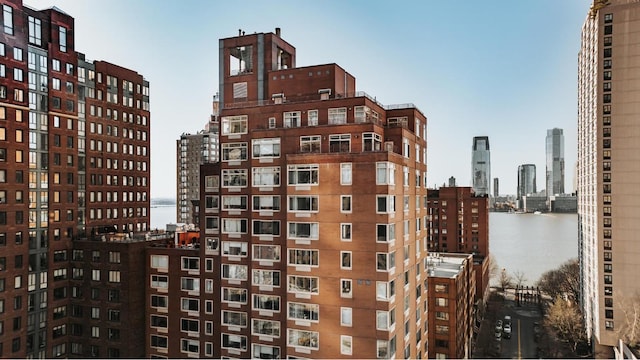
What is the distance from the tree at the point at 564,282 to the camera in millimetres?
103562

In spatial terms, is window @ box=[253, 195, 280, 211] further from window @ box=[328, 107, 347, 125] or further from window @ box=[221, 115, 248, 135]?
window @ box=[328, 107, 347, 125]

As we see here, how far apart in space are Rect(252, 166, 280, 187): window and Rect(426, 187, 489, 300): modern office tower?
309 ft

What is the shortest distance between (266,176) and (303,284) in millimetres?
9839

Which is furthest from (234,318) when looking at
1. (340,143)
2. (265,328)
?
(340,143)

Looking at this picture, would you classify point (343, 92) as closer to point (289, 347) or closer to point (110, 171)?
point (289, 347)

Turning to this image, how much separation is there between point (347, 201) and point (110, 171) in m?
40.9

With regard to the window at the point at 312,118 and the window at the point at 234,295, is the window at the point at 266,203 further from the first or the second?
the window at the point at 234,295

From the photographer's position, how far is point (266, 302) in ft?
116

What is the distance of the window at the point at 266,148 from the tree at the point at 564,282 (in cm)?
9721

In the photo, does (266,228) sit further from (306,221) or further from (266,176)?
(306,221)

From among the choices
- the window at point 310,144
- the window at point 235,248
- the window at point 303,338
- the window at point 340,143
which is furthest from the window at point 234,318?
the window at point 340,143

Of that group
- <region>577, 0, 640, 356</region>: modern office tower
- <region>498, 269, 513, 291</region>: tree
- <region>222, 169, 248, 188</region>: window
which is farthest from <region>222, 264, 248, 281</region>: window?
<region>498, 269, 513, 291</region>: tree

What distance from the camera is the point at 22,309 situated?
44406 mm

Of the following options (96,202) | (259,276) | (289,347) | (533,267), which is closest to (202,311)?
(259,276)
